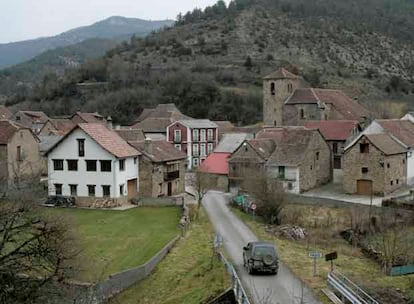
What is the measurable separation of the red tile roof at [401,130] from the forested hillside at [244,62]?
2366cm

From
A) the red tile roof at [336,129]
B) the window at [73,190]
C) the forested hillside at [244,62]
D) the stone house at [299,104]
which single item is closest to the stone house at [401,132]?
the red tile roof at [336,129]

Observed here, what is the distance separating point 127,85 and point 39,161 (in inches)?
2445

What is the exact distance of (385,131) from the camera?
50.7 metres

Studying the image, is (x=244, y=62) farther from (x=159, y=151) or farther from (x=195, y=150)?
(x=159, y=151)

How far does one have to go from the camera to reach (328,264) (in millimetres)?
26234

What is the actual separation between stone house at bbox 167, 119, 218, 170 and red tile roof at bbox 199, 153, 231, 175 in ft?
A: 40.6

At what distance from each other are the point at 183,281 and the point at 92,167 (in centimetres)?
2136

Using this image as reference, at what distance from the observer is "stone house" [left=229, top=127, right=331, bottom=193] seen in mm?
48375

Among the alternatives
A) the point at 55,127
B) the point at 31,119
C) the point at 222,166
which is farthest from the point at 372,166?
the point at 31,119

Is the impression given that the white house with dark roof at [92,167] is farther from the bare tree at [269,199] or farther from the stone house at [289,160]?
the bare tree at [269,199]

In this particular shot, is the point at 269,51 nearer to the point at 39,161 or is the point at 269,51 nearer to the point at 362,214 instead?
the point at 39,161

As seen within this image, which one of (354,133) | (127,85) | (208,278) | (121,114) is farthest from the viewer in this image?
(127,85)

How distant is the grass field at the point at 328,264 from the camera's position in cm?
2283

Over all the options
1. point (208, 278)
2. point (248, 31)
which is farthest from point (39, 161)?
point (248, 31)
